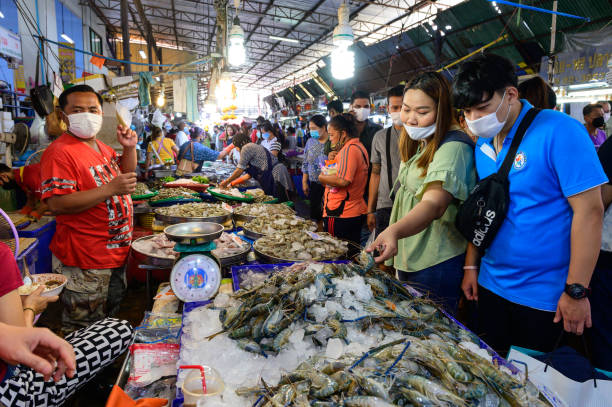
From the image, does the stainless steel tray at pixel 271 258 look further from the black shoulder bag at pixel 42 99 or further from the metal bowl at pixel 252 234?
the black shoulder bag at pixel 42 99

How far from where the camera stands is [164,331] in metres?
1.62

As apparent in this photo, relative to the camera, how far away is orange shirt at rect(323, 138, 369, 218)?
12.0 feet

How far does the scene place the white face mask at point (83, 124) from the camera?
251cm

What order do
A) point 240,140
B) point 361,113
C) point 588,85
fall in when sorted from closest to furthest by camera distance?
point 361,113, point 240,140, point 588,85

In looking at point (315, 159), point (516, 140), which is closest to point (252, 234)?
point (516, 140)

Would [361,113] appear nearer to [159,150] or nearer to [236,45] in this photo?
[236,45]

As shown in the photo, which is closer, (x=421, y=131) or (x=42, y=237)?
(x=421, y=131)

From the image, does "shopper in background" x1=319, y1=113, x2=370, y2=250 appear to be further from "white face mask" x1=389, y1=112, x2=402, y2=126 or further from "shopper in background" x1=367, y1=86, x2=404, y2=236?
"white face mask" x1=389, y1=112, x2=402, y2=126

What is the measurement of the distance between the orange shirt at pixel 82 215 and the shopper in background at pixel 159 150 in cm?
545

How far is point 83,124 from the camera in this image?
8.29 feet

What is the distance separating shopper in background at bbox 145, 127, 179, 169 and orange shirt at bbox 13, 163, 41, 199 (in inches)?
142

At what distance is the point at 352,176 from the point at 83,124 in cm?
241

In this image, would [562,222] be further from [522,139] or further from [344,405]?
[344,405]

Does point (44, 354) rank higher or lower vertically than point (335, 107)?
lower
